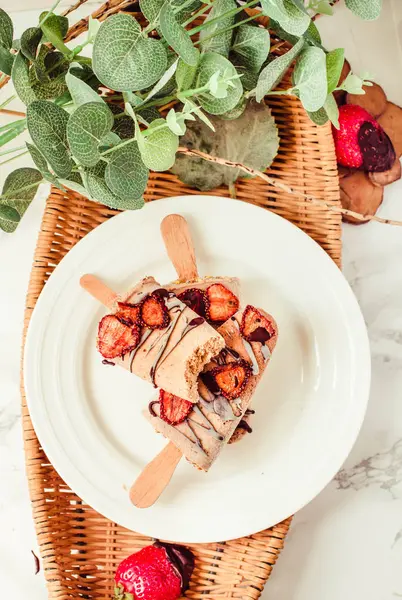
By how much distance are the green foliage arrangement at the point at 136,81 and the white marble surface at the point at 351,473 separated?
1.35 ft

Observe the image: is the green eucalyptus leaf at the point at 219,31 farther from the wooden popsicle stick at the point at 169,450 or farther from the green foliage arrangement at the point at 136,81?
the wooden popsicle stick at the point at 169,450

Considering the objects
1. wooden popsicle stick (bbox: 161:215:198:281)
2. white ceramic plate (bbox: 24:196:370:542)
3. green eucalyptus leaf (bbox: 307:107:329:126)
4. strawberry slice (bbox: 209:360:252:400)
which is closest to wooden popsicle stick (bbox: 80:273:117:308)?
white ceramic plate (bbox: 24:196:370:542)

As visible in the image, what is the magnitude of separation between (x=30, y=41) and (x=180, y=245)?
0.43 meters

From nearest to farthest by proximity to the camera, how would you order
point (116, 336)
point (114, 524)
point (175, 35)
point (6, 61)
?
point (175, 35) → point (6, 61) → point (116, 336) → point (114, 524)

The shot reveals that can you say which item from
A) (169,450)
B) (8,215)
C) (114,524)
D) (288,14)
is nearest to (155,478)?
(169,450)

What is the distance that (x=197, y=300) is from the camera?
1.20 m

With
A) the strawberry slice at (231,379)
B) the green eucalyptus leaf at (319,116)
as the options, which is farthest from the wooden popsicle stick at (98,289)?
the green eucalyptus leaf at (319,116)

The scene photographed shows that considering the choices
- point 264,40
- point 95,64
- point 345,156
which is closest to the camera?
point 95,64

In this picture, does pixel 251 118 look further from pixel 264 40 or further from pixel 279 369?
pixel 279 369

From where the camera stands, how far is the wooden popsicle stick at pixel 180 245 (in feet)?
4.03

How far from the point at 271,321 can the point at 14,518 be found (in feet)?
2.35

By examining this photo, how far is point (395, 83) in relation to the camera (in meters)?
1.46

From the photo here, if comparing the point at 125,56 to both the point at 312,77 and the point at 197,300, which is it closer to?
the point at 312,77

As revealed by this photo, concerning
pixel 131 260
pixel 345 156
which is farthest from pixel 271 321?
pixel 345 156
